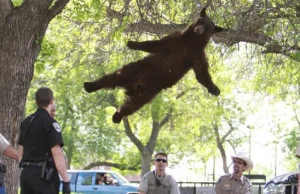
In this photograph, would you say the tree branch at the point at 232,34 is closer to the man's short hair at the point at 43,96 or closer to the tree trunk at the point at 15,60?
the tree trunk at the point at 15,60

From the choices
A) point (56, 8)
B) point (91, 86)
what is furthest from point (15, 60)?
point (91, 86)

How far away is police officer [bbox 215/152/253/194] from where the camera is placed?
25.5 ft

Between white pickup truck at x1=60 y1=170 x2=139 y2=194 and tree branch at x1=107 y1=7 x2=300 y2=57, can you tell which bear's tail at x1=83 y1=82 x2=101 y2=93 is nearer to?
tree branch at x1=107 y1=7 x2=300 y2=57

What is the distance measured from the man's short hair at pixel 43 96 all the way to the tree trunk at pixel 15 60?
5.67 feet

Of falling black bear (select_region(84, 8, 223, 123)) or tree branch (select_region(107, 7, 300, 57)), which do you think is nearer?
falling black bear (select_region(84, 8, 223, 123))

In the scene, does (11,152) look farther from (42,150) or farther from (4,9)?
(4,9)

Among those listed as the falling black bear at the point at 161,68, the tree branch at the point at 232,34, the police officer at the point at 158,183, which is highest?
the tree branch at the point at 232,34

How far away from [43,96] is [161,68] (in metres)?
1.79

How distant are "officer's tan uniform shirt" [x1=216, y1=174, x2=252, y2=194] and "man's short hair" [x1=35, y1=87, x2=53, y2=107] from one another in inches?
120

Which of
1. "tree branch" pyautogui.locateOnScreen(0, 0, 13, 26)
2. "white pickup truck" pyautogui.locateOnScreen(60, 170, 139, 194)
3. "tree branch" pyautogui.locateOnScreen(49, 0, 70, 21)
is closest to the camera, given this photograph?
"tree branch" pyautogui.locateOnScreen(0, 0, 13, 26)

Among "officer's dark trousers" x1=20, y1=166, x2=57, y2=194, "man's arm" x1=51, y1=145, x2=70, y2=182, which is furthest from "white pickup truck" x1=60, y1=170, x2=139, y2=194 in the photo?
"man's arm" x1=51, y1=145, x2=70, y2=182

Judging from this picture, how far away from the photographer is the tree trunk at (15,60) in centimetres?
728

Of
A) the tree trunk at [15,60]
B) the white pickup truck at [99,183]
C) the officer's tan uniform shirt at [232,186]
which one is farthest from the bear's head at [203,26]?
the white pickup truck at [99,183]

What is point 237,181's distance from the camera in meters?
7.83
